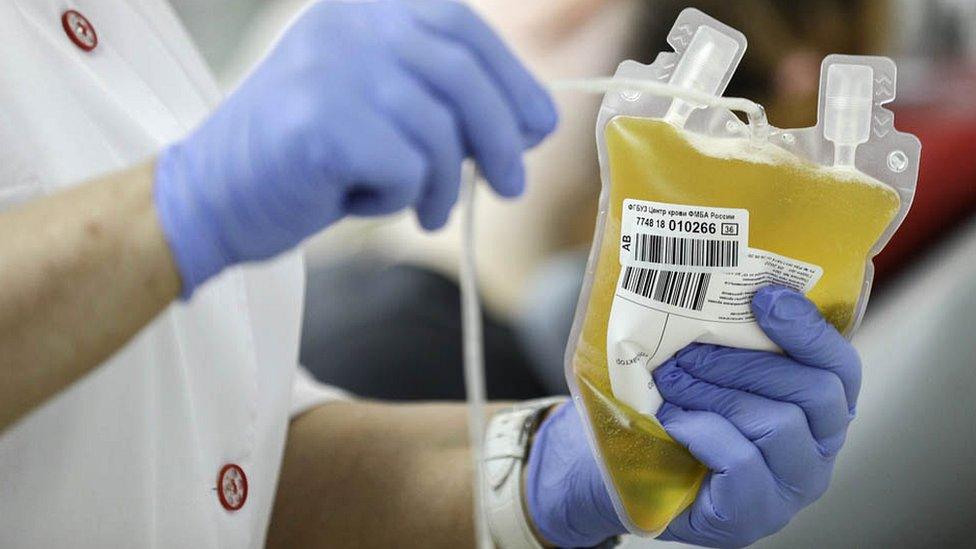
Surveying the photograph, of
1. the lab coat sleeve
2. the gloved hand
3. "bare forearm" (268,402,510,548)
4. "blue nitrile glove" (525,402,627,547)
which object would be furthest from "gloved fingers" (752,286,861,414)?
the lab coat sleeve

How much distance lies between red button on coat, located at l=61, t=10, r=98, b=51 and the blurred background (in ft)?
1.41

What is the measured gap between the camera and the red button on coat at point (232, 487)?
2.54 feet

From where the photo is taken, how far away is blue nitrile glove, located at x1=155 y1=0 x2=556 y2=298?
1.73 ft

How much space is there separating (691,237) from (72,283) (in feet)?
1.22

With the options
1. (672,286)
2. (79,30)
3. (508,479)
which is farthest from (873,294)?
(79,30)

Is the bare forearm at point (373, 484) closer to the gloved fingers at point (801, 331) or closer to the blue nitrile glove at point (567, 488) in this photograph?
the blue nitrile glove at point (567, 488)

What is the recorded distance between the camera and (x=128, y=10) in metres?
0.82

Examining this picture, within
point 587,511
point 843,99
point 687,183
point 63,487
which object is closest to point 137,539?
point 63,487

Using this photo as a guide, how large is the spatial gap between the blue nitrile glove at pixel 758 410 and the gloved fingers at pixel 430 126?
246 millimetres

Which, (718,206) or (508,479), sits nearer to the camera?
(718,206)

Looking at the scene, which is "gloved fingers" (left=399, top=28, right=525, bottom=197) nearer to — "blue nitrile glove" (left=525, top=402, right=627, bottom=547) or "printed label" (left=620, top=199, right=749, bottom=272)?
"printed label" (left=620, top=199, right=749, bottom=272)

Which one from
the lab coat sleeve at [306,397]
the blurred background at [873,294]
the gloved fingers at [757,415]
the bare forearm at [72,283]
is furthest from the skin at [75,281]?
the blurred background at [873,294]

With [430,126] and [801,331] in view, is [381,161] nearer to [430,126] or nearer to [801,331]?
[430,126]

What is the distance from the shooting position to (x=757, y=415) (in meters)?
0.73
